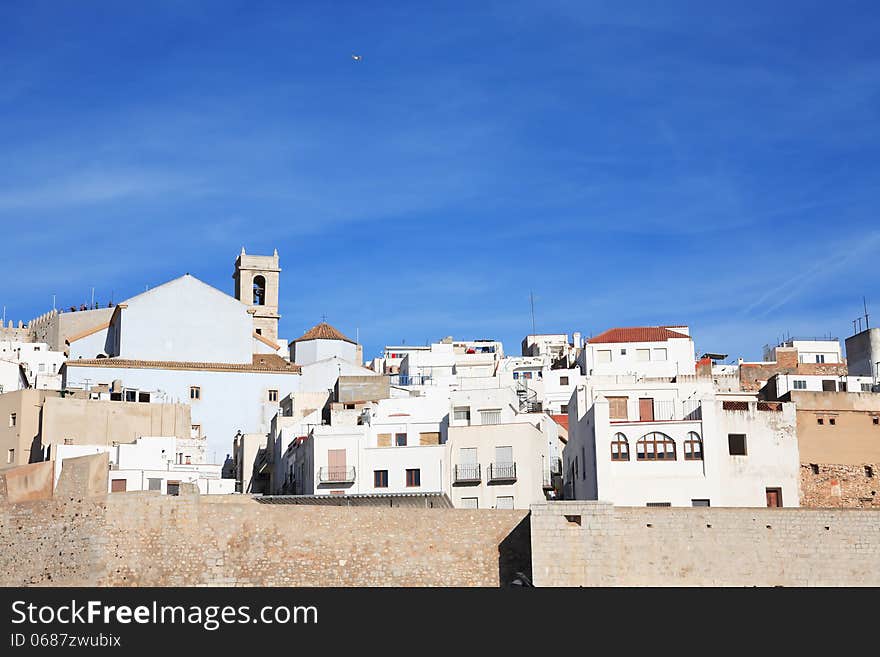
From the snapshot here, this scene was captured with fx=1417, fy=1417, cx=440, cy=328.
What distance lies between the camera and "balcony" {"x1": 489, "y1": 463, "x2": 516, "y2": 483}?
2213 inches

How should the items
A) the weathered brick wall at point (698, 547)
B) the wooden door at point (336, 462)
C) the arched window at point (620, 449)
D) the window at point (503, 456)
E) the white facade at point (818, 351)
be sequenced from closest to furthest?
the weathered brick wall at point (698, 547) < the arched window at point (620, 449) < the window at point (503, 456) < the wooden door at point (336, 462) < the white facade at point (818, 351)

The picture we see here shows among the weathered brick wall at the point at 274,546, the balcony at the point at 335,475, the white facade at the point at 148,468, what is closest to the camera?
the weathered brick wall at the point at 274,546

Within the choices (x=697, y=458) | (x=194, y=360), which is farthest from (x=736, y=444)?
(x=194, y=360)

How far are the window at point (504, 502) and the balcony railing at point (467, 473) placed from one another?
1.20m

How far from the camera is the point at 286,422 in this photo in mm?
72188

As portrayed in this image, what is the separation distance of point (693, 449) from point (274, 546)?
51.9ft

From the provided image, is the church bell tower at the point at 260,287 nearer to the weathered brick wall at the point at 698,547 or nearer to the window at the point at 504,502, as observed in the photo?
the window at the point at 504,502

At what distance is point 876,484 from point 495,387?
62.4 ft

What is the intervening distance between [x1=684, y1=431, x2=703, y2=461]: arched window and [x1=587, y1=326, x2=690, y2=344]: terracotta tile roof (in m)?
28.6

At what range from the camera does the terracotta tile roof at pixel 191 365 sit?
77.2 metres

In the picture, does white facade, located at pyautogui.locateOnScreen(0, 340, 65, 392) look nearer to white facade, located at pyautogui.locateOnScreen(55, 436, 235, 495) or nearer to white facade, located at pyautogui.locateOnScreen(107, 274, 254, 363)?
white facade, located at pyautogui.locateOnScreen(107, 274, 254, 363)

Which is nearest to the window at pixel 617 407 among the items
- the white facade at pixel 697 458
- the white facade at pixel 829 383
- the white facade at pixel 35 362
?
the white facade at pixel 697 458
